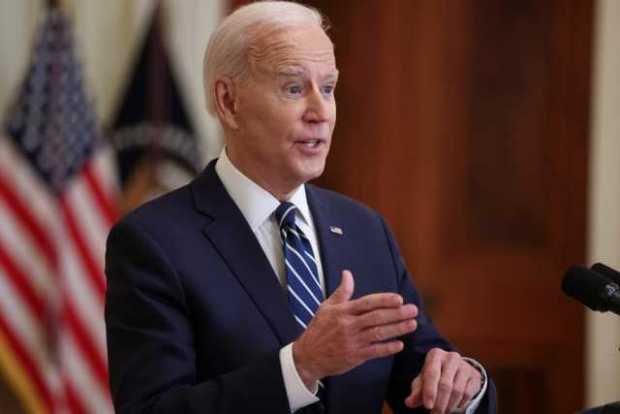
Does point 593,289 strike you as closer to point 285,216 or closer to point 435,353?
point 435,353

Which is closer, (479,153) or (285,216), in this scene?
(285,216)

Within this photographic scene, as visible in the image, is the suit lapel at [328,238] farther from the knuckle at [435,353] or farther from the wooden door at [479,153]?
the wooden door at [479,153]

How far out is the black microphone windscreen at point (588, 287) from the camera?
5.26 feet

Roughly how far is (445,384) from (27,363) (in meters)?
2.23

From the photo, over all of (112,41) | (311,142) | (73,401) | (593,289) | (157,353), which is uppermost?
(112,41)

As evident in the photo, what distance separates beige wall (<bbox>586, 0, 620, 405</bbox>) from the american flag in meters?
1.85

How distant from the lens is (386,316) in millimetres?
1613

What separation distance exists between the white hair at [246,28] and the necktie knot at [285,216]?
24 centimetres

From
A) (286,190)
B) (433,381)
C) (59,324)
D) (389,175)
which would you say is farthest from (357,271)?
(389,175)

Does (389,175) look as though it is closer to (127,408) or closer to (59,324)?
(59,324)

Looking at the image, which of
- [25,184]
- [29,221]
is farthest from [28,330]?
[25,184]

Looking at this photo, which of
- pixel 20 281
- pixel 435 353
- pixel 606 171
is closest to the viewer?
pixel 435 353

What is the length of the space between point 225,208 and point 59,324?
1884 millimetres

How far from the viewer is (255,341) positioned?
1.87 m
